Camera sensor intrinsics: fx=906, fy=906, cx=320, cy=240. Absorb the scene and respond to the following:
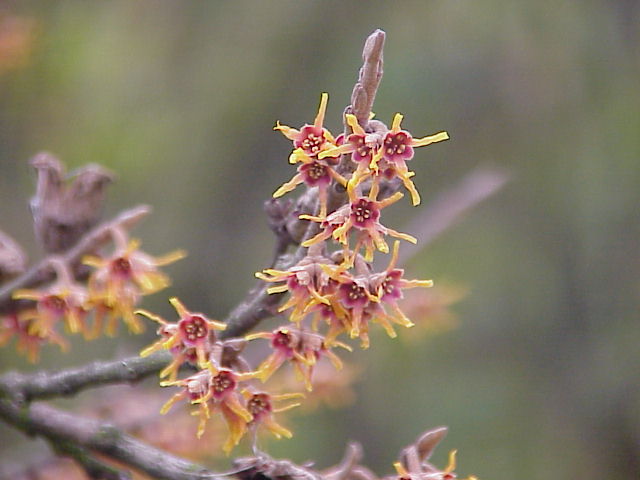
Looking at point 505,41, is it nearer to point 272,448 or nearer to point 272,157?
point 272,157

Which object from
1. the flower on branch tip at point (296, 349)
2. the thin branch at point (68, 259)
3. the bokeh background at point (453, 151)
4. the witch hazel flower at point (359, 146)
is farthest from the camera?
the bokeh background at point (453, 151)

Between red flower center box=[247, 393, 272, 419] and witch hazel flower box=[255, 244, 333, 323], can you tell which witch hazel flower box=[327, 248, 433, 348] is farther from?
red flower center box=[247, 393, 272, 419]

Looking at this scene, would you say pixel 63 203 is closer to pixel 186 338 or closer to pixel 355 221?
pixel 186 338

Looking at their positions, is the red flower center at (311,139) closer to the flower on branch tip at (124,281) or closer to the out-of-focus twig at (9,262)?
the flower on branch tip at (124,281)

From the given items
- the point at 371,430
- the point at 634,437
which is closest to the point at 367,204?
the point at 634,437

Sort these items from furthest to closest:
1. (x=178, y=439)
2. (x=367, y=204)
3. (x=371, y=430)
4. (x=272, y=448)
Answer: (x=371, y=430), (x=272, y=448), (x=178, y=439), (x=367, y=204)

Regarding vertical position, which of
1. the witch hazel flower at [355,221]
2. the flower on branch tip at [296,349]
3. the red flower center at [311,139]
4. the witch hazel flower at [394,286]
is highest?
the red flower center at [311,139]

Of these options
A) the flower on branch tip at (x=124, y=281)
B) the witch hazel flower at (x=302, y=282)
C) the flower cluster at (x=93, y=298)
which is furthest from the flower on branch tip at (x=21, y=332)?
the witch hazel flower at (x=302, y=282)
